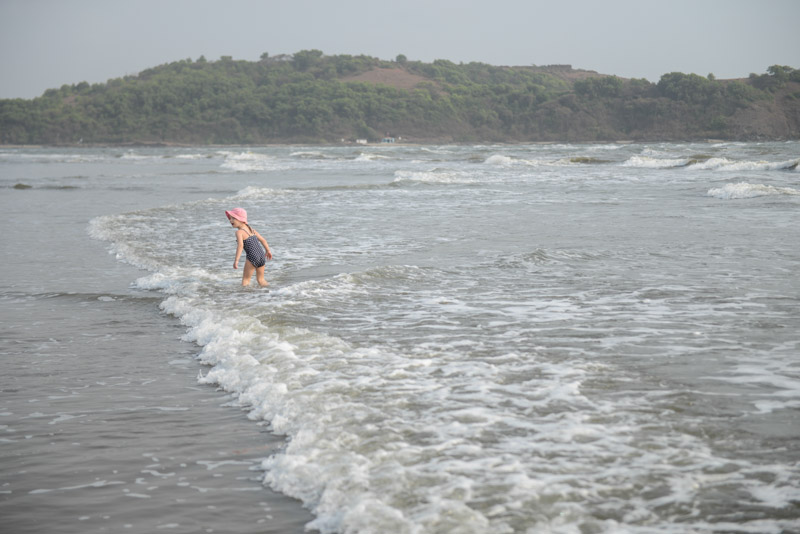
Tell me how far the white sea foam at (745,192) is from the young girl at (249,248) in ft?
51.0

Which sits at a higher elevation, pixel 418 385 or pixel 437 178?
pixel 437 178

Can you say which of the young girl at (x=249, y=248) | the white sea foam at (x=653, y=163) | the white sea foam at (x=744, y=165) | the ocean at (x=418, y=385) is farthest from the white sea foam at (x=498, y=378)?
the white sea foam at (x=653, y=163)

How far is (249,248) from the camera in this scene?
9664 millimetres

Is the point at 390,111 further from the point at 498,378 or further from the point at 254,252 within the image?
the point at 498,378

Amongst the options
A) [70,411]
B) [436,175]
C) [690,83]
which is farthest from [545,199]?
[690,83]

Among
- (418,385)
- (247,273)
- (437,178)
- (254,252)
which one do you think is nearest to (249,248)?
(254,252)

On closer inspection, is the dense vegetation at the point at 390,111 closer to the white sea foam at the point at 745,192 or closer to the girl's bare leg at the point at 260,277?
the white sea foam at the point at 745,192

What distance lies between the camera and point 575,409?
490cm

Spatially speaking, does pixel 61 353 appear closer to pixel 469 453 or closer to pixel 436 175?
pixel 469 453

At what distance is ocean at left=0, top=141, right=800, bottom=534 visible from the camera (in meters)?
3.75

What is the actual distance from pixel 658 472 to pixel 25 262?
37.0ft

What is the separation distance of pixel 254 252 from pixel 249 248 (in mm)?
86

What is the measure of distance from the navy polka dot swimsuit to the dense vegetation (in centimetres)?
12655

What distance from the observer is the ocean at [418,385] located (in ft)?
12.3
